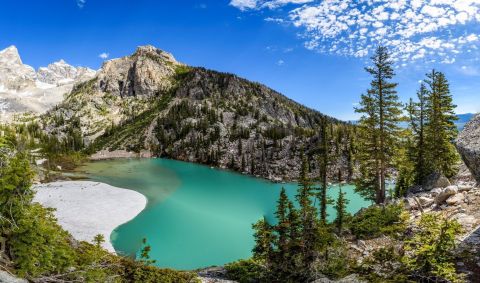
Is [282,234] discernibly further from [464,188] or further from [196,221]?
[196,221]

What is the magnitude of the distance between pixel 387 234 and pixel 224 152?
14346cm

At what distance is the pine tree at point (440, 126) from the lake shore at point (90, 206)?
40.9m

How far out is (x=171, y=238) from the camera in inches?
1705

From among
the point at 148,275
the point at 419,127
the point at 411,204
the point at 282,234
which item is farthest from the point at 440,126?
the point at 148,275

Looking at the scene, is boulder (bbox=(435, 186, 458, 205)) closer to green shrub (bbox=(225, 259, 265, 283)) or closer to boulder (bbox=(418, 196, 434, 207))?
boulder (bbox=(418, 196, 434, 207))

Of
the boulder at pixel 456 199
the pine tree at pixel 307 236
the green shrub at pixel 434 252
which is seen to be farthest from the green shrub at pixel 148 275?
the boulder at pixel 456 199

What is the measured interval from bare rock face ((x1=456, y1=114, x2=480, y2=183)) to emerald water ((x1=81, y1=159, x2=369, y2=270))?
29432 mm

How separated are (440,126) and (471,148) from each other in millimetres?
30187

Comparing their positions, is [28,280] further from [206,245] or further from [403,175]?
[403,175]

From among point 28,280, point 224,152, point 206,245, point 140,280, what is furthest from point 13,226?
point 224,152

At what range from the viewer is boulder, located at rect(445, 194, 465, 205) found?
21058 millimetres

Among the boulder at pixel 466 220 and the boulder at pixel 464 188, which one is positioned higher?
the boulder at pixel 464 188

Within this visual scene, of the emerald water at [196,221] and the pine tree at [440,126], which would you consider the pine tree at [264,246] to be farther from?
the pine tree at [440,126]

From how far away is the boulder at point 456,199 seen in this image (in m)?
21.1
